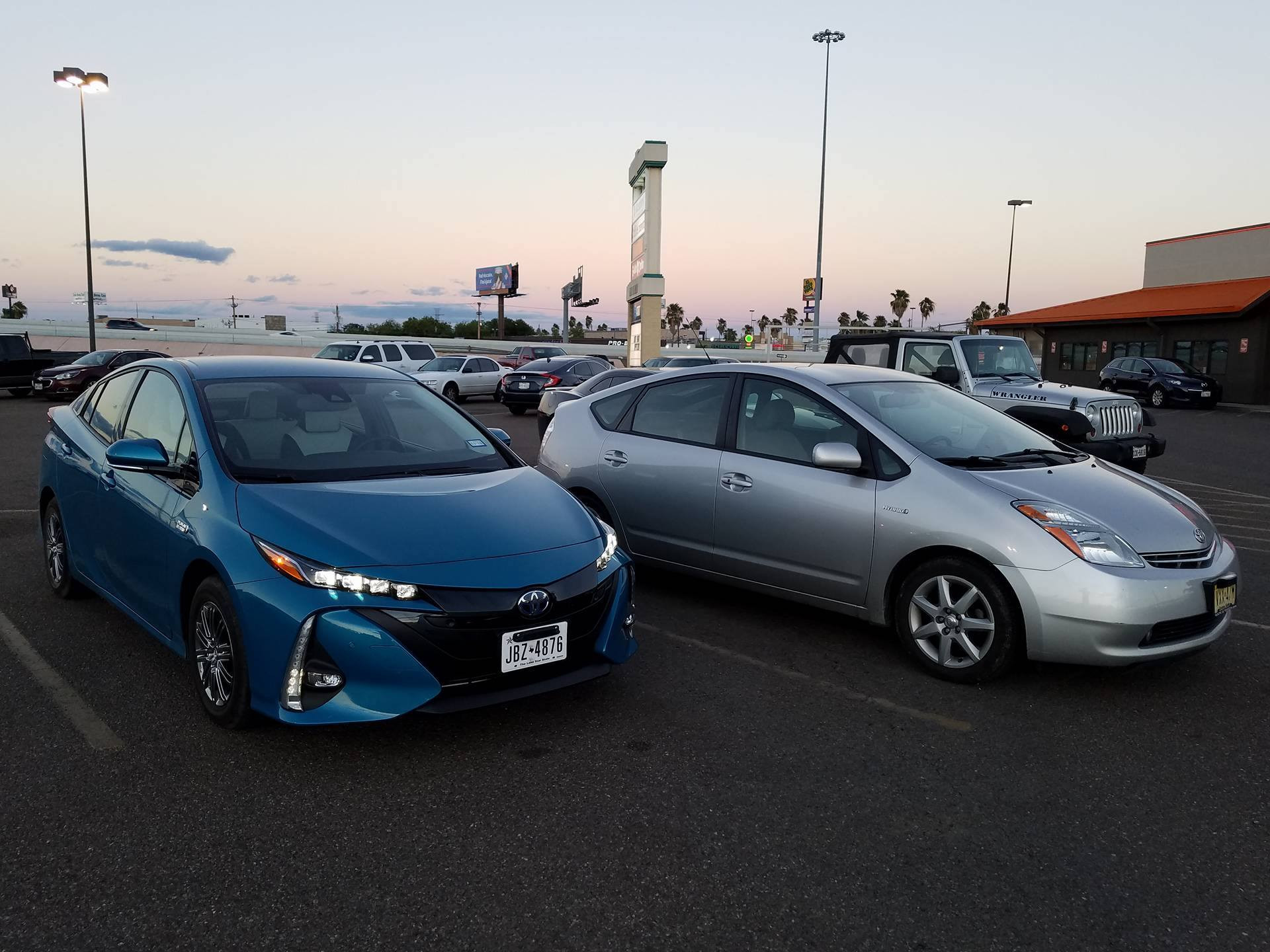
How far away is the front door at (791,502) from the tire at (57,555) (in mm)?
3884

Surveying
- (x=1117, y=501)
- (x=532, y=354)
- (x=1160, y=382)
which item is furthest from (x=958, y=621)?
(x=532, y=354)

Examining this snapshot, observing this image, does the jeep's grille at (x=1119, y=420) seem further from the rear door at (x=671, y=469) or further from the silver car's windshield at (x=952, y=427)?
the rear door at (x=671, y=469)

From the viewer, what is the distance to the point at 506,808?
3.34 meters

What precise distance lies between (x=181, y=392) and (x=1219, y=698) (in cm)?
520

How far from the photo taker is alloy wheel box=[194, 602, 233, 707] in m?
3.82

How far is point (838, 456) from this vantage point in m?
4.93

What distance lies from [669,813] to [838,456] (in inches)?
88.9

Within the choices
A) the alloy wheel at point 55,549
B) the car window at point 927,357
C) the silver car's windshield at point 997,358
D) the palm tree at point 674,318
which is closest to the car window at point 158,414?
the alloy wheel at point 55,549

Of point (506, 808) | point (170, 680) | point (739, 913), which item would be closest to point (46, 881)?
point (506, 808)

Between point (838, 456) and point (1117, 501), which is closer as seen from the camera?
point (1117, 501)

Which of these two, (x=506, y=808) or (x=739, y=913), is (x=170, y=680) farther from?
(x=739, y=913)

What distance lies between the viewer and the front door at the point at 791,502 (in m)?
5.03

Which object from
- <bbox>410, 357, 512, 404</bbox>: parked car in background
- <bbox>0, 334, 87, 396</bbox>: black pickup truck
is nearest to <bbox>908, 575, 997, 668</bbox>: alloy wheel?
<bbox>410, 357, 512, 404</bbox>: parked car in background

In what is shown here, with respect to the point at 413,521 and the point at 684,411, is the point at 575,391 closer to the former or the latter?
the point at 684,411
